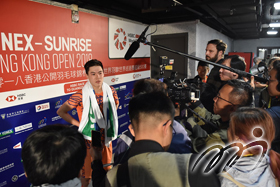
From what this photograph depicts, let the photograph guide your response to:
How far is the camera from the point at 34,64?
2.05m

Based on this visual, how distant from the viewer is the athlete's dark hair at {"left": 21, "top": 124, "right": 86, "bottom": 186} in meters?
0.75

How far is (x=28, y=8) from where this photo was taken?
1.96 m

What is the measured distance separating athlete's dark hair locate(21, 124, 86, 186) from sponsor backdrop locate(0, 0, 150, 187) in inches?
52.9

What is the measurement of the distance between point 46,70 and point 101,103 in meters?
0.75

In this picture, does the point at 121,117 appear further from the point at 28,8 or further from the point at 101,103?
the point at 28,8

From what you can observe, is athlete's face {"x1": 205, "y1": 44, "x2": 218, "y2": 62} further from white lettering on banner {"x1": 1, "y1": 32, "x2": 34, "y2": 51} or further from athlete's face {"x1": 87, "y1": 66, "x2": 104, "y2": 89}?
white lettering on banner {"x1": 1, "y1": 32, "x2": 34, "y2": 51}

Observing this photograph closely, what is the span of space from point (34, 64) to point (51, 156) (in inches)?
63.6

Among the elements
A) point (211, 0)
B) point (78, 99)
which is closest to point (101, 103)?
point (78, 99)

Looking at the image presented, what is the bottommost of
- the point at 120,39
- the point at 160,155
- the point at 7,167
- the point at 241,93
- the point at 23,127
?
the point at 7,167

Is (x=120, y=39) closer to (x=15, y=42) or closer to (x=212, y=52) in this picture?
(x=212, y=52)

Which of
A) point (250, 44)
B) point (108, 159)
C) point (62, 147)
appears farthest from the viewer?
point (250, 44)

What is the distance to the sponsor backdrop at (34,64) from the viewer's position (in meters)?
1.84

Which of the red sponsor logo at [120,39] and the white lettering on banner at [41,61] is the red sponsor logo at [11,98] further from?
the red sponsor logo at [120,39]

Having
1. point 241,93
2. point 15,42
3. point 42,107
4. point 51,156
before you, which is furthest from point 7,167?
point 241,93
